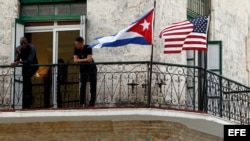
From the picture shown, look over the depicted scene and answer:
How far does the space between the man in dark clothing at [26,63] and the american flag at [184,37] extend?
3143mm

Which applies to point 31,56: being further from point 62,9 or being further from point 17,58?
point 62,9

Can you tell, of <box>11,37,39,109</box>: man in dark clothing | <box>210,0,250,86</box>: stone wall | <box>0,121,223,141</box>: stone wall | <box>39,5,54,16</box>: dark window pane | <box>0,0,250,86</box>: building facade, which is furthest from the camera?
<box>210,0,250,86</box>: stone wall

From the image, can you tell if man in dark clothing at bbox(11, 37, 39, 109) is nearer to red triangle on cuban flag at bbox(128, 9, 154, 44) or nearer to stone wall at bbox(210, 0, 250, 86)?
red triangle on cuban flag at bbox(128, 9, 154, 44)

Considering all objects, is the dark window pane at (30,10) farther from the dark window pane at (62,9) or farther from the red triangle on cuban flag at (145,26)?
the red triangle on cuban flag at (145,26)

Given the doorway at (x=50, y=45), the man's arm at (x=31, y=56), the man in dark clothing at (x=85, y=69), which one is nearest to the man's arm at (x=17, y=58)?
the man's arm at (x=31, y=56)

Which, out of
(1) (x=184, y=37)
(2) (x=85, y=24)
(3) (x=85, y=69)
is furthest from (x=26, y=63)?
(1) (x=184, y=37)

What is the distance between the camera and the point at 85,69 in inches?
911

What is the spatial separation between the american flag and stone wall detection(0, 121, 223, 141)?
5.79 feet

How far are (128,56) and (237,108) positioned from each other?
3.29 m

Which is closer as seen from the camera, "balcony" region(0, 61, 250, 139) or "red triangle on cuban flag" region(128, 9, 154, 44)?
"balcony" region(0, 61, 250, 139)

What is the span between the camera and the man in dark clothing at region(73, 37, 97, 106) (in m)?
23.1

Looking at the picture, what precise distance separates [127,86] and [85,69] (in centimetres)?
107

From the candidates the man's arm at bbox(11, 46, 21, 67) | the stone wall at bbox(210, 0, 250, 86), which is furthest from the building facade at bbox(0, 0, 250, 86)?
the stone wall at bbox(210, 0, 250, 86)

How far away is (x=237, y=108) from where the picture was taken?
2503 cm
